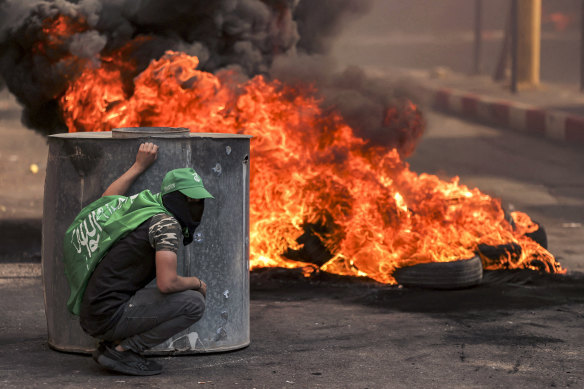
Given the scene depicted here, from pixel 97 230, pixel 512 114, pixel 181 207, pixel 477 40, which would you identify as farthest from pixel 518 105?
pixel 97 230

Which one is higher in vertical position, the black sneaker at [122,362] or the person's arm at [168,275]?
the person's arm at [168,275]

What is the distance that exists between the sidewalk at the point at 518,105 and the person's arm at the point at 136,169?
31.9 feet

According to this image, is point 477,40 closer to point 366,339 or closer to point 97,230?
point 366,339

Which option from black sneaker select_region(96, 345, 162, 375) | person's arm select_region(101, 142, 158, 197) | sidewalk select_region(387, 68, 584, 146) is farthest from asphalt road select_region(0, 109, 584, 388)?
sidewalk select_region(387, 68, 584, 146)

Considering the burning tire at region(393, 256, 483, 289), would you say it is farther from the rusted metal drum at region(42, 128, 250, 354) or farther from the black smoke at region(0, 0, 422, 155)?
the rusted metal drum at region(42, 128, 250, 354)

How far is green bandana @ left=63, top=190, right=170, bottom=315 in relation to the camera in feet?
15.3

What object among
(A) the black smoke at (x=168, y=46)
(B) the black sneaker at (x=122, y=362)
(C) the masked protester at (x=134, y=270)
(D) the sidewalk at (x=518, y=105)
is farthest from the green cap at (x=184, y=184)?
(D) the sidewalk at (x=518, y=105)

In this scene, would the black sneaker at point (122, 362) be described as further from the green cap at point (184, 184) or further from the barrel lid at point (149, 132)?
the barrel lid at point (149, 132)

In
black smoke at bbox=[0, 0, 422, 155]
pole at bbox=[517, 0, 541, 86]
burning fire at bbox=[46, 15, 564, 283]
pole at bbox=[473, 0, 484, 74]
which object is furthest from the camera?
pole at bbox=[473, 0, 484, 74]

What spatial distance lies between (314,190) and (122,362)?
3.06m

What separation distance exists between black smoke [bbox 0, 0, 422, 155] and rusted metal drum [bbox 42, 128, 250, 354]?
286cm

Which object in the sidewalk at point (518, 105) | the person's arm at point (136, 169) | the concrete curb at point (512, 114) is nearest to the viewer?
the person's arm at point (136, 169)

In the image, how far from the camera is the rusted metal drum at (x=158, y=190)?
16.8 ft

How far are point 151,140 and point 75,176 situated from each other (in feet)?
1.42
